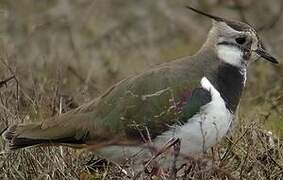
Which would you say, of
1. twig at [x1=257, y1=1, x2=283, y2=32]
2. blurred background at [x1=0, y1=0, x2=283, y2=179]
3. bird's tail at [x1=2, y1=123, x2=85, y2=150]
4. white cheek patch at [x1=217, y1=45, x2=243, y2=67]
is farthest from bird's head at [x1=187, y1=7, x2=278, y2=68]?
twig at [x1=257, y1=1, x2=283, y2=32]

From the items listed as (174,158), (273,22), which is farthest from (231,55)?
(273,22)

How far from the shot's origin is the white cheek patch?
18.7 ft

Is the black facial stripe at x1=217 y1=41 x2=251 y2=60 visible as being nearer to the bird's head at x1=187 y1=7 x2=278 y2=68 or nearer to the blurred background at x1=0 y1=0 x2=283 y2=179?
the bird's head at x1=187 y1=7 x2=278 y2=68

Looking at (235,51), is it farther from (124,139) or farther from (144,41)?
(144,41)

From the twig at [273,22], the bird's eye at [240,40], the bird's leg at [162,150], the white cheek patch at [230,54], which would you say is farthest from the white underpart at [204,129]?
the twig at [273,22]

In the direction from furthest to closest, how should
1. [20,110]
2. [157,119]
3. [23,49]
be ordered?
[23,49], [20,110], [157,119]

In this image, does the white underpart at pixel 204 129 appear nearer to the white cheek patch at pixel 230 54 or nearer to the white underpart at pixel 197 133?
the white underpart at pixel 197 133

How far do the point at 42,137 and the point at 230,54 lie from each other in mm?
1123

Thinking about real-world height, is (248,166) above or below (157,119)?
below

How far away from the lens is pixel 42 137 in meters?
5.51

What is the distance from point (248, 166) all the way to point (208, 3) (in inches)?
205

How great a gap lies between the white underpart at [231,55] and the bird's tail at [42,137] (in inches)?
35.0

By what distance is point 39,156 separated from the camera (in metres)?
5.73

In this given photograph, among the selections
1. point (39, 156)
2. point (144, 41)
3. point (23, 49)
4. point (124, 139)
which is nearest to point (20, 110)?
point (39, 156)
